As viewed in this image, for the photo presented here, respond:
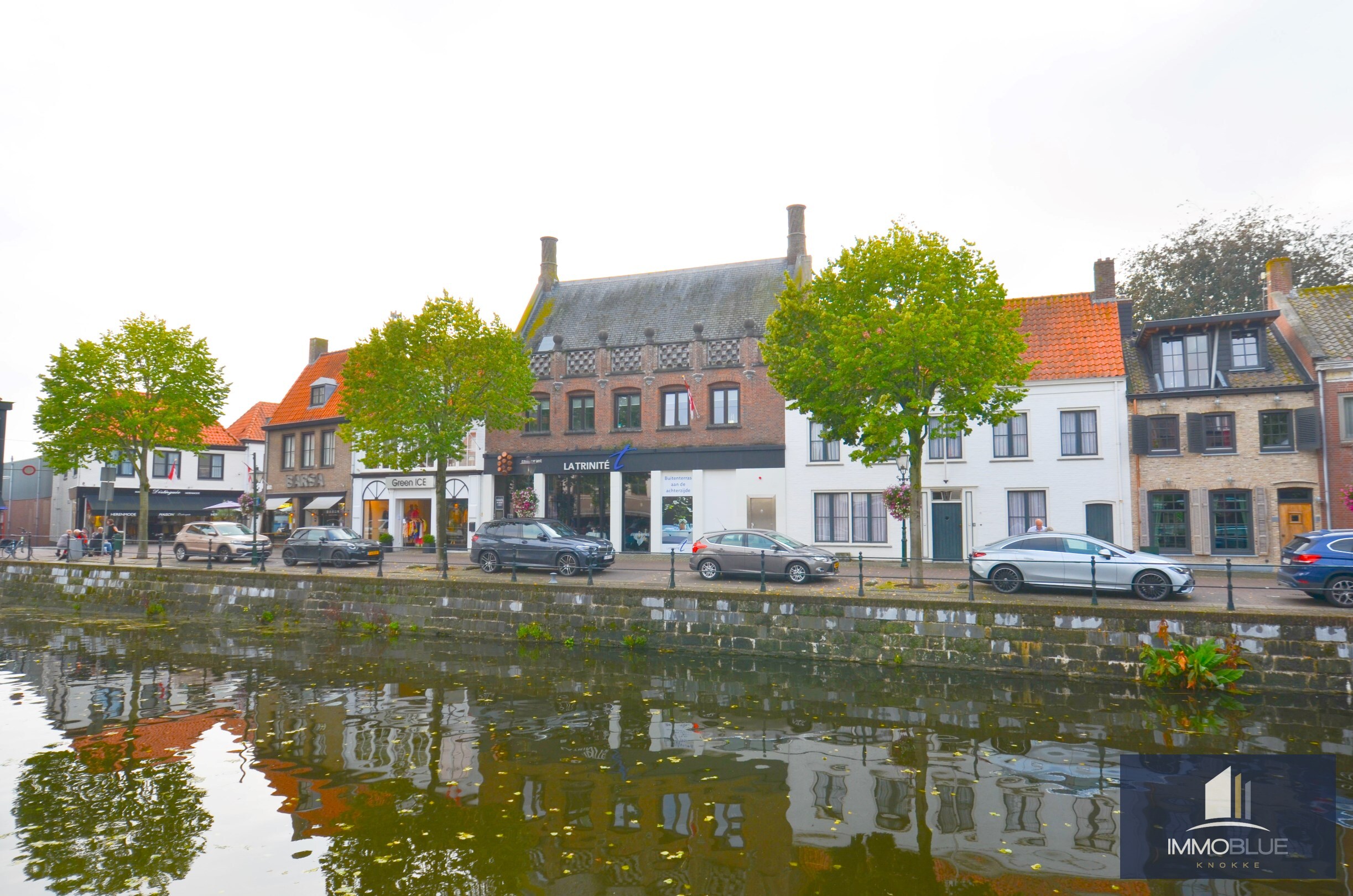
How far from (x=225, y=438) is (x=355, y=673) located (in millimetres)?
38764

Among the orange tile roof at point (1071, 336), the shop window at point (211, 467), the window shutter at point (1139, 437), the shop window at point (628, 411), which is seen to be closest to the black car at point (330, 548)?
the shop window at point (628, 411)

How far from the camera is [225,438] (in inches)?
1891

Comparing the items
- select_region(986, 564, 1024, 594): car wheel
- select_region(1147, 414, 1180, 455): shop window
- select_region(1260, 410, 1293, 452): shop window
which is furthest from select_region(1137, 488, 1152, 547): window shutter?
select_region(986, 564, 1024, 594): car wheel

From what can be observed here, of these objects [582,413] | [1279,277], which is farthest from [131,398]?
[1279,277]

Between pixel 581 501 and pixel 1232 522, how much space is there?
22.9m

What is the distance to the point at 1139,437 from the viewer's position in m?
Answer: 25.2

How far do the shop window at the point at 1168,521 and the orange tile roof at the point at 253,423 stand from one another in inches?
1833

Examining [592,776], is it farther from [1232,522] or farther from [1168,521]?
[1232,522]

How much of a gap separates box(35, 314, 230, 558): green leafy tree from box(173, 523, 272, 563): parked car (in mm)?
1549

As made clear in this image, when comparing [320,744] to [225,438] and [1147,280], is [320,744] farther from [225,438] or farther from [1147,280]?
[225,438]

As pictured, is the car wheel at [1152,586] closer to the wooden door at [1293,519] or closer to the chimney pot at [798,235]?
the wooden door at [1293,519]

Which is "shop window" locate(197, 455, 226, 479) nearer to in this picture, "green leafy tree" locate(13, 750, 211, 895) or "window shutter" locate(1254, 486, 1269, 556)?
"green leafy tree" locate(13, 750, 211, 895)

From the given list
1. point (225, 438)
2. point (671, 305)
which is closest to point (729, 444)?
point (671, 305)

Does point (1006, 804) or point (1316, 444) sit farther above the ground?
point (1316, 444)
